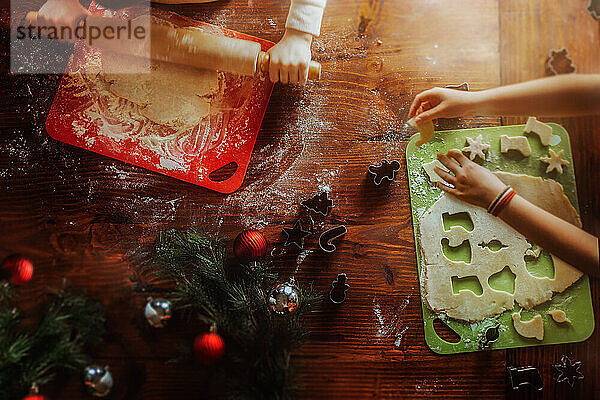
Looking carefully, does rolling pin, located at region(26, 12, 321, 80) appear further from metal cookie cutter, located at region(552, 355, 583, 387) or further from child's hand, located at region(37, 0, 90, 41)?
metal cookie cutter, located at region(552, 355, 583, 387)

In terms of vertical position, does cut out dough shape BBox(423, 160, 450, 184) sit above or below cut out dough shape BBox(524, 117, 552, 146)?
below

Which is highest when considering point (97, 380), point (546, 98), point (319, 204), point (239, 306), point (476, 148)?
point (546, 98)

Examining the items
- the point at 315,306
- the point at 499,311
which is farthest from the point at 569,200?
the point at 315,306

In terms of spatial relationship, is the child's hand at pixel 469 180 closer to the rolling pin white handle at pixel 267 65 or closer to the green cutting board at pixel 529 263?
the green cutting board at pixel 529 263

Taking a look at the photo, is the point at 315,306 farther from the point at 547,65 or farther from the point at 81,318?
the point at 547,65

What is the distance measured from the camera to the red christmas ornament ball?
2.19 feet

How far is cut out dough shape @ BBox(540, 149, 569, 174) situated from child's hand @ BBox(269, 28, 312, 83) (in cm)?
51

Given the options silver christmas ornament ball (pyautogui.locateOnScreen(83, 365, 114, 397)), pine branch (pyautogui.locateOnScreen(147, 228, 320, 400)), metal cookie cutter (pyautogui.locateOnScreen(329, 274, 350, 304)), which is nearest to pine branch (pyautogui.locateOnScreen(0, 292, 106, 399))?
silver christmas ornament ball (pyautogui.locateOnScreen(83, 365, 114, 397))

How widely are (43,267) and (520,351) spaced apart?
94 centimetres

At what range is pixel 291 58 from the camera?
29.3 inches

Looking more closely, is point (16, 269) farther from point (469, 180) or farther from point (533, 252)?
point (533, 252)

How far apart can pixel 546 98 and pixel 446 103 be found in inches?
7.2

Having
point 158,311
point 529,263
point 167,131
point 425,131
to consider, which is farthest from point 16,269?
point 529,263

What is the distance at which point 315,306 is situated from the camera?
75 centimetres
